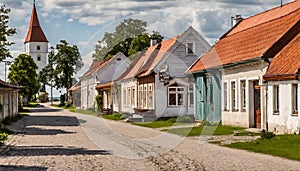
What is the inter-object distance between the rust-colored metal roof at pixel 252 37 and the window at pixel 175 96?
3380 mm

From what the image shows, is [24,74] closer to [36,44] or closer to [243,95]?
[243,95]

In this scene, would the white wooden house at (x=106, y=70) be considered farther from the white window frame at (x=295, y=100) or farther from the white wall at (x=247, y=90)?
the white window frame at (x=295, y=100)

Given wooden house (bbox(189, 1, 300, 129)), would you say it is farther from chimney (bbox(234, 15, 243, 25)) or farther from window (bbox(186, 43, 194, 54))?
window (bbox(186, 43, 194, 54))

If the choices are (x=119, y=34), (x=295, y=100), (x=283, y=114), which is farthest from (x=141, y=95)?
(x=295, y=100)

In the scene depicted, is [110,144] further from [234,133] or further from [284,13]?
[284,13]

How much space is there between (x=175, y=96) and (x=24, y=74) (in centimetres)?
4746

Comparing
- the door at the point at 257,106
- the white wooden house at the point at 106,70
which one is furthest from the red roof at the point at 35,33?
the door at the point at 257,106

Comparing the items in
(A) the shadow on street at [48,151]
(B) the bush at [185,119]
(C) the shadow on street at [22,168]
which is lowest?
(C) the shadow on street at [22,168]

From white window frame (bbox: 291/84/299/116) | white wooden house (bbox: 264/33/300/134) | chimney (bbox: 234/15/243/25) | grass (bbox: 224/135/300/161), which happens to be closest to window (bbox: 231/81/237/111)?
white wooden house (bbox: 264/33/300/134)

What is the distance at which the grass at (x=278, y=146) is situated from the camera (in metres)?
17.7

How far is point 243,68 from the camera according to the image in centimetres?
Answer: 2889

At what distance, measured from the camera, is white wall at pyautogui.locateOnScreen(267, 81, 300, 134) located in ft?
75.8

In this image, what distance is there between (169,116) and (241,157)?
23674 millimetres

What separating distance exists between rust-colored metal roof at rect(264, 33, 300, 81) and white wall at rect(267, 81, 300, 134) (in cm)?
31
